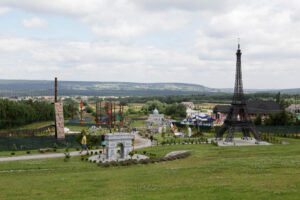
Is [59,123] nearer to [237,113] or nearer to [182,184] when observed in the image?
[237,113]

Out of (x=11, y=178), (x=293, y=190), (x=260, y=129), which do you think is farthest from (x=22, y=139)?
(x=260, y=129)

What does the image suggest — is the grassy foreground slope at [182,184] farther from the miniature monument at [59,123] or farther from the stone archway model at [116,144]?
the miniature monument at [59,123]

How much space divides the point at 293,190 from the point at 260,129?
59.8 meters

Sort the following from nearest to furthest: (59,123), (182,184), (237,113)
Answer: (182,184) < (59,123) < (237,113)

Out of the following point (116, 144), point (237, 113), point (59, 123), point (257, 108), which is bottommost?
point (116, 144)

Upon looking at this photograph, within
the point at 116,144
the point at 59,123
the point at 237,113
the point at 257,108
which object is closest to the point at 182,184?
the point at 116,144

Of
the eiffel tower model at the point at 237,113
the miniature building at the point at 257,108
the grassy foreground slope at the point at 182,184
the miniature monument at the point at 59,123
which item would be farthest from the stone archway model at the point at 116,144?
the miniature building at the point at 257,108

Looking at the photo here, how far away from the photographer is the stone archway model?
126 ft

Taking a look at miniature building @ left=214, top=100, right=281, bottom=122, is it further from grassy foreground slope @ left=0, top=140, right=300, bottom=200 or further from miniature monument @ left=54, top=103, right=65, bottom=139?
grassy foreground slope @ left=0, top=140, right=300, bottom=200

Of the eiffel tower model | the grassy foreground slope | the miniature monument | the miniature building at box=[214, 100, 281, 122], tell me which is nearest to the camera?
the grassy foreground slope

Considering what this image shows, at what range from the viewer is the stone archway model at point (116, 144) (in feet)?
Answer: 126

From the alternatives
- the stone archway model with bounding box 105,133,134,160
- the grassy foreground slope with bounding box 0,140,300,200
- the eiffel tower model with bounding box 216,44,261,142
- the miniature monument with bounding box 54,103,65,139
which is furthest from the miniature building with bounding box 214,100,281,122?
the grassy foreground slope with bounding box 0,140,300,200

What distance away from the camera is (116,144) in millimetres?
38906

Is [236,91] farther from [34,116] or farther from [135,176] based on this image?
[34,116]
